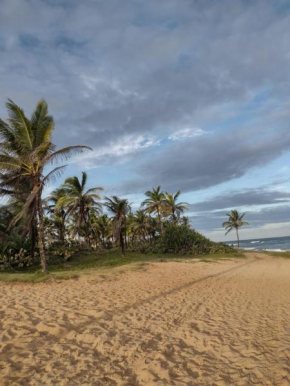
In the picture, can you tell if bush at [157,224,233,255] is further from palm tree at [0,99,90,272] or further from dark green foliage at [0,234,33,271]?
palm tree at [0,99,90,272]

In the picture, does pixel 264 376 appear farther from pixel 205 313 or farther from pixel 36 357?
pixel 36 357

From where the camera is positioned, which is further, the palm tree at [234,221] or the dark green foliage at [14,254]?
the palm tree at [234,221]

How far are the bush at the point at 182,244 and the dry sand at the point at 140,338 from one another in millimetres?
25675

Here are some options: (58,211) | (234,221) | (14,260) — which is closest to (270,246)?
(234,221)

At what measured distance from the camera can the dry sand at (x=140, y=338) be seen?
4492mm

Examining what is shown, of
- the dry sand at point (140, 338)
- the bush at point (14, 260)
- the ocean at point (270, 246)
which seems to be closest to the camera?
the dry sand at point (140, 338)

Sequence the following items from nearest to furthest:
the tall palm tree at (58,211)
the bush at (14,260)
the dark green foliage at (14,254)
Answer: the bush at (14,260)
the dark green foliage at (14,254)
the tall palm tree at (58,211)

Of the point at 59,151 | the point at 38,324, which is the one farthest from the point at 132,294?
the point at 59,151

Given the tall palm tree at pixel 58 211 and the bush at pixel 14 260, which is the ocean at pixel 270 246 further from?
the bush at pixel 14 260

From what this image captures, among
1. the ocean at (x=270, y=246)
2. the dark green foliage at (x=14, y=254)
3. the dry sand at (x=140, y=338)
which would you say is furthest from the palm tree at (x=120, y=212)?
the ocean at (x=270, y=246)

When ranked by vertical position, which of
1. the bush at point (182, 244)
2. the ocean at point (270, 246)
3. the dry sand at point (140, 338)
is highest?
the bush at point (182, 244)

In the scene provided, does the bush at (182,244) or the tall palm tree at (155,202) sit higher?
the tall palm tree at (155,202)

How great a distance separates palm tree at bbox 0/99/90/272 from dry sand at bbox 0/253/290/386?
6.07 m

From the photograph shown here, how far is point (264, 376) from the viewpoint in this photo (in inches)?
176
